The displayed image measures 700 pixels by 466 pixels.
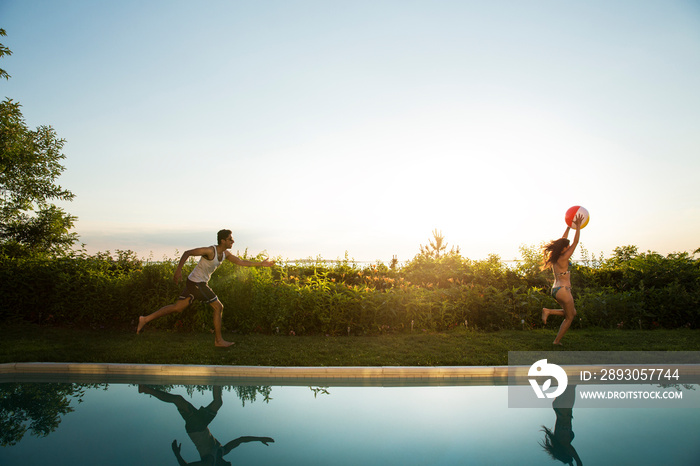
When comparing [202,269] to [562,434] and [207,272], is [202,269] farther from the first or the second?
[562,434]

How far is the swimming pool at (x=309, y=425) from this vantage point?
3.56m

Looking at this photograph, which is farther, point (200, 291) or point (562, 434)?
point (200, 291)

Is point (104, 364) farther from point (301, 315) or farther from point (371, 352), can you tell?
point (371, 352)

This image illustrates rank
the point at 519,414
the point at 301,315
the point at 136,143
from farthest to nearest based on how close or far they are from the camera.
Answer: the point at 136,143 → the point at 301,315 → the point at 519,414

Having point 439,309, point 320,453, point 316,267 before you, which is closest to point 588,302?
point 439,309

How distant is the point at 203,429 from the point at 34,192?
21.6 metres

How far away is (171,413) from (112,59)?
36.3 feet

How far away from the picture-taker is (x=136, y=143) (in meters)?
12.4

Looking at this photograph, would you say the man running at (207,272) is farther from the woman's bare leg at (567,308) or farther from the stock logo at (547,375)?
the woman's bare leg at (567,308)

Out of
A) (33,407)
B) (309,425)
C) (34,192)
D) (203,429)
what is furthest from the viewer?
(34,192)

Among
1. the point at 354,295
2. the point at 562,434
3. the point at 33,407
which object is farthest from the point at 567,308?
the point at 33,407
